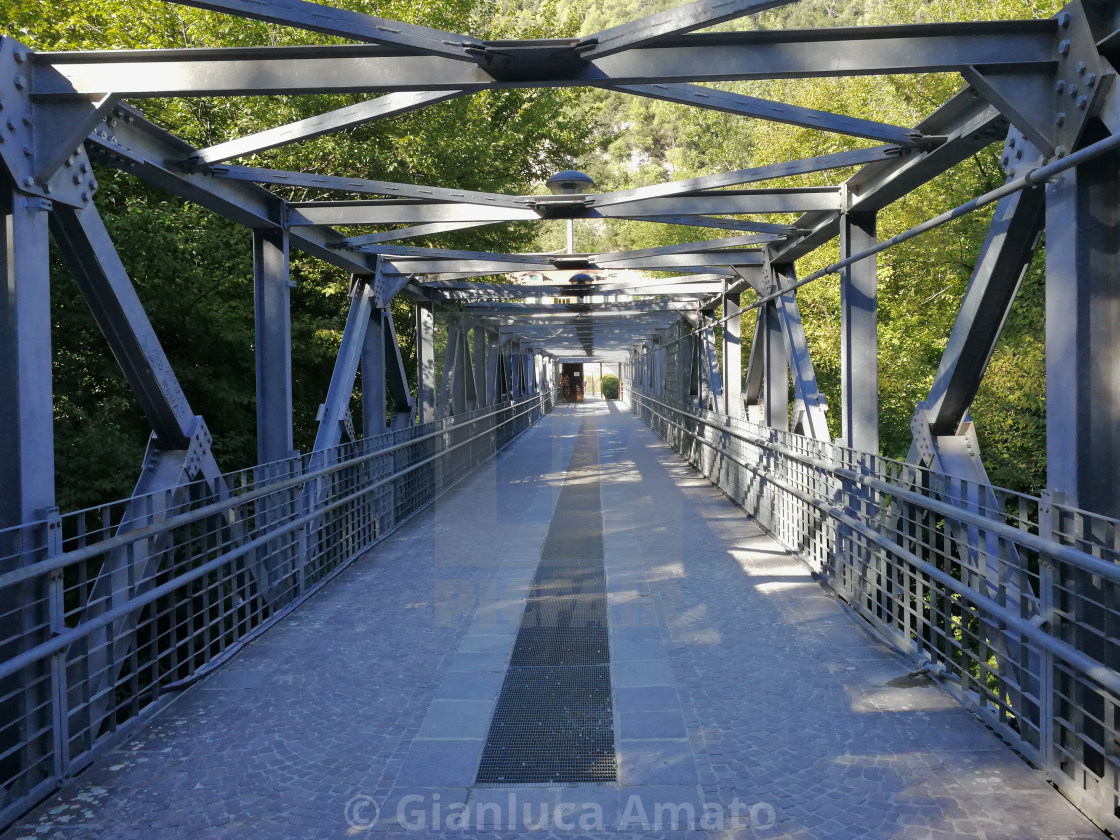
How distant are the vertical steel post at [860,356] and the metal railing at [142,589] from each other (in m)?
4.00

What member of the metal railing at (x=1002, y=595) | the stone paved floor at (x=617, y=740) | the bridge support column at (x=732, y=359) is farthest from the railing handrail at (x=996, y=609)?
the bridge support column at (x=732, y=359)

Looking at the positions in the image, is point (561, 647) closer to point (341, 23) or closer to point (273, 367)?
point (273, 367)

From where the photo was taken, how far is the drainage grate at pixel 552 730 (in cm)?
372

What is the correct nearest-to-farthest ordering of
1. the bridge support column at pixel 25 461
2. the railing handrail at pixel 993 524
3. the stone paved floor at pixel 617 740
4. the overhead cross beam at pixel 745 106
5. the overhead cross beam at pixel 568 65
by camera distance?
the railing handrail at pixel 993 524 → the stone paved floor at pixel 617 740 → the bridge support column at pixel 25 461 → the overhead cross beam at pixel 568 65 → the overhead cross beam at pixel 745 106

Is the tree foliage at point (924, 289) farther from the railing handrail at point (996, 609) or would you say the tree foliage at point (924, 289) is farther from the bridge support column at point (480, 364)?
Answer: the railing handrail at point (996, 609)

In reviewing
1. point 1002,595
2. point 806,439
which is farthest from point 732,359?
point 1002,595

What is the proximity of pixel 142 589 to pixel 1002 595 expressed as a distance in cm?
402

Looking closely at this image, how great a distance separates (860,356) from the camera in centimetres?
709

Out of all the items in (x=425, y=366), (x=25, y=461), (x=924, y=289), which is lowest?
(x=25, y=461)

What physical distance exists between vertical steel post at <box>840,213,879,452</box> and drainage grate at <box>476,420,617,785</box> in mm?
2238

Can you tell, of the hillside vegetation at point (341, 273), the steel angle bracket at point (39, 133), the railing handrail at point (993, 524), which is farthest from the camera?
the hillside vegetation at point (341, 273)

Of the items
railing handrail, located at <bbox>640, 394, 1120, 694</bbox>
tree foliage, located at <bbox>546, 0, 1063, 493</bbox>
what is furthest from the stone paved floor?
tree foliage, located at <bbox>546, 0, 1063, 493</bbox>

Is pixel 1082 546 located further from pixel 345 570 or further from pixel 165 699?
pixel 345 570

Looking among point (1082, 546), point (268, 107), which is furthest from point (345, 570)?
point (268, 107)
